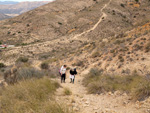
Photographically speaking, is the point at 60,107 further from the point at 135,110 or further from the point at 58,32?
the point at 58,32

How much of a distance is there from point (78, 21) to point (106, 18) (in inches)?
367

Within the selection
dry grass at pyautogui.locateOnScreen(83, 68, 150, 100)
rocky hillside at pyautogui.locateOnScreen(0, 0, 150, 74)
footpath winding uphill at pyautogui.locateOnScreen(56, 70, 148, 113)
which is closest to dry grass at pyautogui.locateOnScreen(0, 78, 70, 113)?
footpath winding uphill at pyautogui.locateOnScreen(56, 70, 148, 113)

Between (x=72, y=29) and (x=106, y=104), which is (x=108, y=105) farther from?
(x=72, y=29)

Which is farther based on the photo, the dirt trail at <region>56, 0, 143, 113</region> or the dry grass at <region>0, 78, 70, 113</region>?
the dirt trail at <region>56, 0, 143, 113</region>

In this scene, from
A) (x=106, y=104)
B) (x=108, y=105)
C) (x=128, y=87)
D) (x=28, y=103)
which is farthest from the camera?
(x=128, y=87)

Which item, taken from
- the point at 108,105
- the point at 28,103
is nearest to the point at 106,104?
the point at 108,105

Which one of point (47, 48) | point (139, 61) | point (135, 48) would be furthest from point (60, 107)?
point (47, 48)

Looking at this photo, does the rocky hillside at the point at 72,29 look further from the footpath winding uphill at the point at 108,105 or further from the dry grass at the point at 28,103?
the dry grass at the point at 28,103

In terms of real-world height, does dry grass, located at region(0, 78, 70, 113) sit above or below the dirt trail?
above

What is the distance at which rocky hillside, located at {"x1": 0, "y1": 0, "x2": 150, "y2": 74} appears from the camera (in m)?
18.4

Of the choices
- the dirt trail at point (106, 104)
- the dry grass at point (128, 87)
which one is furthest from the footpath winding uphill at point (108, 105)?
the dry grass at point (128, 87)

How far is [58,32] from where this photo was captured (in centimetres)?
4516

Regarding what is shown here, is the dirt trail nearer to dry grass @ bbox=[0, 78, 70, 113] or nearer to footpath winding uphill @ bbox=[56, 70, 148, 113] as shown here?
footpath winding uphill @ bbox=[56, 70, 148, 113]

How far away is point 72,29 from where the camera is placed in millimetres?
44531
